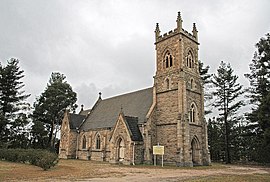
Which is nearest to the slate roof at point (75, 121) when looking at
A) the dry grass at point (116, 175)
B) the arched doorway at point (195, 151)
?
the arched doorway at point (195, 151)

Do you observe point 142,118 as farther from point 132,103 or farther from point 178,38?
point 178,38

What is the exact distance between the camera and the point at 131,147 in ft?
96.5

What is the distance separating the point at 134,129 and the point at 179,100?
674cm

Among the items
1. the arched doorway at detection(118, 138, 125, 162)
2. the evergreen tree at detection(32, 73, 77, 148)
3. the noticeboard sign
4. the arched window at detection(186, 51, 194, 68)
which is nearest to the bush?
the arched doorway at detection(118, 138, 125, 162)

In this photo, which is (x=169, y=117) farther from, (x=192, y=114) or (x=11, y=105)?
(x=11, y=105)

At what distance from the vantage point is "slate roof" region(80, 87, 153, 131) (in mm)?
35169

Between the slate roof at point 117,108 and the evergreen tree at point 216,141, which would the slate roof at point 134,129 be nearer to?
the slate roof at point 117,108

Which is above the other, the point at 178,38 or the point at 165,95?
the point at 178,38

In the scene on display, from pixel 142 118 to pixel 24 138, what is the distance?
28349 millimetres

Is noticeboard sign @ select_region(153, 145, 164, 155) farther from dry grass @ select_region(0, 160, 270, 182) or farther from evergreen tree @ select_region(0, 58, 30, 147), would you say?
evergreen tree @ select_region(0, 58, 30, 147)

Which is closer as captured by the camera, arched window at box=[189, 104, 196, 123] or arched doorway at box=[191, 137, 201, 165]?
arched doorway at box=[191, 137, 201, 165]

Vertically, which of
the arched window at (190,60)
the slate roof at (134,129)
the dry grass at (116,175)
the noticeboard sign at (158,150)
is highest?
the arched window at (190,60)

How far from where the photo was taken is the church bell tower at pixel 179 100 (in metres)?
28.9

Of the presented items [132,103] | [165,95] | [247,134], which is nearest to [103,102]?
[132,103]
